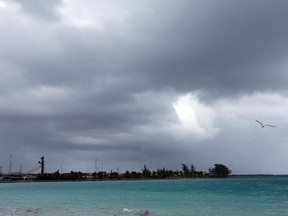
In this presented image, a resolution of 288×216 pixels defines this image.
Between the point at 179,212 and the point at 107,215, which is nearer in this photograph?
the point at 107,215

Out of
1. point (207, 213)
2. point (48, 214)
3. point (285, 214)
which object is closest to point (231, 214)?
point (207, 213)

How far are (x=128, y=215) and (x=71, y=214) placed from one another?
259 inches

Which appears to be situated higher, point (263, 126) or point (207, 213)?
point (263, 126)

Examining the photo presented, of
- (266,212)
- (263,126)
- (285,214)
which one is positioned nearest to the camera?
(285,214)

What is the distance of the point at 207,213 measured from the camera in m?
43.8

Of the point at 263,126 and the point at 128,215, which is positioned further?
the point at 263,126

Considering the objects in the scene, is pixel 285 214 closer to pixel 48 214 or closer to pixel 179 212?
pixel 179 212

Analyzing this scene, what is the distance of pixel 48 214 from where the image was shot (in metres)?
43.5

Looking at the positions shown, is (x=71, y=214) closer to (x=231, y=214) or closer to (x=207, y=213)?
(x=207, y=213)

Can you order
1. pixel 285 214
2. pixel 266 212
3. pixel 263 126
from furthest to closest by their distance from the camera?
pixel 263 126 → pixel 266 212 → pixel 285 214

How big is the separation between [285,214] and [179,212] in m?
11.7

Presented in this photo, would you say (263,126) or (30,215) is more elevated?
(263,126)

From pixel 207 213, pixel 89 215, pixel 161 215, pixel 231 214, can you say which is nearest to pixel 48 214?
pixel 89 215

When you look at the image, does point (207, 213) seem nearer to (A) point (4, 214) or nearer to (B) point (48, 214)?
(B) point (48, 214)
